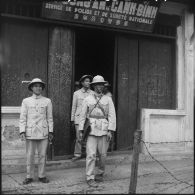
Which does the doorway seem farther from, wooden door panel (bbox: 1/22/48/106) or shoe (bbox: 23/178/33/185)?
shoe (bbox: 23/178/33/185)

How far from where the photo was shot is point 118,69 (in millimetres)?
9070

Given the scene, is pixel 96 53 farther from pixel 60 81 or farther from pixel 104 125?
pixel 104 125

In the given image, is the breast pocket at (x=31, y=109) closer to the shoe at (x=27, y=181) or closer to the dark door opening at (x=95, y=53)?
the shoe at (x=27, y=181)

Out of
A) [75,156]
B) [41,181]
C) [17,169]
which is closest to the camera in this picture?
[41,181]

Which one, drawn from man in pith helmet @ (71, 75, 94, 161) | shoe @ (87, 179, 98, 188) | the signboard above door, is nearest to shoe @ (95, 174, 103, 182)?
shoe @ (87, 179, 98, 188)

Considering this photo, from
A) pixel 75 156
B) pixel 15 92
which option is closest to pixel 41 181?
pixel 75 156

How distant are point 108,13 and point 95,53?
2.18 metres

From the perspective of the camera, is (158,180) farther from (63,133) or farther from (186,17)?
(186,17)

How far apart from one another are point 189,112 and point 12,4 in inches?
198

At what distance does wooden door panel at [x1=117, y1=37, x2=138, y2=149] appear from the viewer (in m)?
9.09

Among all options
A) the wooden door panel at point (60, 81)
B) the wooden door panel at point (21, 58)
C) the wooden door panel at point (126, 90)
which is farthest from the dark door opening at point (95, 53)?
the wooden door panel at point (21, 58)

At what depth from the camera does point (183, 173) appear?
25.1ft

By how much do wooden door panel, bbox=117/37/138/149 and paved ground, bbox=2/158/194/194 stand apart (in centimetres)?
108

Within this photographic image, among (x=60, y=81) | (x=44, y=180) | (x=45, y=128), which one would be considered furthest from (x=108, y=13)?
(x=44, y=180)
